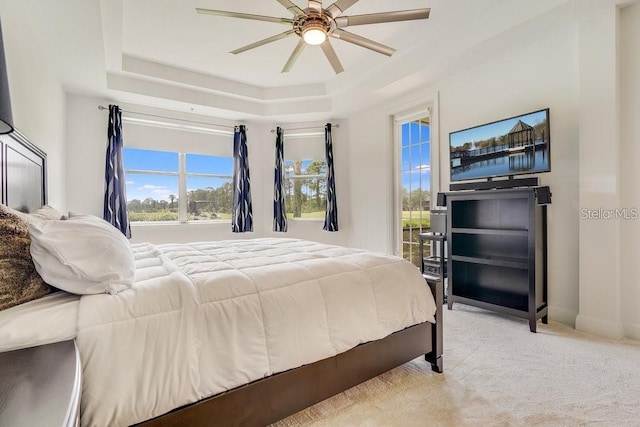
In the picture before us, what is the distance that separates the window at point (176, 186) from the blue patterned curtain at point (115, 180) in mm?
287

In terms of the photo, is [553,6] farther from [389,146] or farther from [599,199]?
[389,146]

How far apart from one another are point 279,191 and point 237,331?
399 cm

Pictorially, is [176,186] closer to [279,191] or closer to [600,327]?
[279,191]

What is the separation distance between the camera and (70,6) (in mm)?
2246

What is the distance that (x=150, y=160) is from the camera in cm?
456

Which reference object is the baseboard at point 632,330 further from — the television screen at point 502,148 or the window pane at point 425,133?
the window pane at point 425,133

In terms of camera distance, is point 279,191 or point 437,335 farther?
point 279,191

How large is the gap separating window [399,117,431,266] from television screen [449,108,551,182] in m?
0.64

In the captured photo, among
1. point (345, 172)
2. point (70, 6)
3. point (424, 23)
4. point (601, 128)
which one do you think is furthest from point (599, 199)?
point (70, 6)

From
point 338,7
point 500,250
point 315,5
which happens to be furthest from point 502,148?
point 315,5

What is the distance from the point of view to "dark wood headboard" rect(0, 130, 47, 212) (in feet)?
5.73

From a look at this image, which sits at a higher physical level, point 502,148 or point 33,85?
point 33,85

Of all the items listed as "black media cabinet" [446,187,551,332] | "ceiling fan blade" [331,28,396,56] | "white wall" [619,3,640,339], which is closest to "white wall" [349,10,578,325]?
Answer: "black media cabinet" [446,187,551,332]

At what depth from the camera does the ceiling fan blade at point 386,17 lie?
211cm
